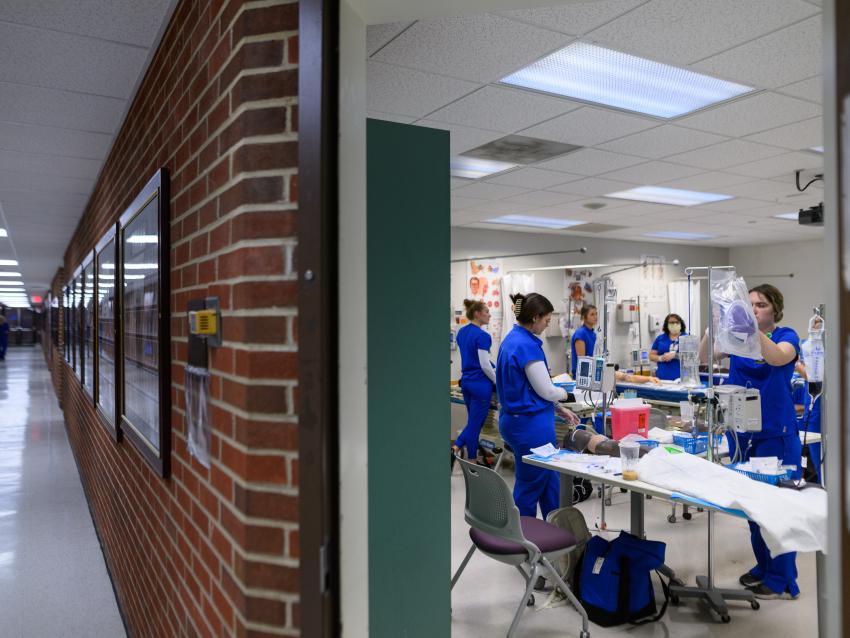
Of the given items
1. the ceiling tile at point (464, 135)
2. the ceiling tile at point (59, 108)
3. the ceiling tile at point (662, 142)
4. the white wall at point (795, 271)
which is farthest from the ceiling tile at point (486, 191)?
the white wall at point (795, 271)

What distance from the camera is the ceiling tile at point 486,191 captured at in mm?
5811

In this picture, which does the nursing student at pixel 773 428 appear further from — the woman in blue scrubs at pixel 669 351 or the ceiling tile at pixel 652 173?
the woman in blue scrubs at pixel 669 351

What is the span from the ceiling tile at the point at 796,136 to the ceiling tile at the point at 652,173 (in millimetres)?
747

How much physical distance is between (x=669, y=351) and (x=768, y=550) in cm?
451

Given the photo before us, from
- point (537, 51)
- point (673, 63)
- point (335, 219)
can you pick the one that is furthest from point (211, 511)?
point (673, 63)

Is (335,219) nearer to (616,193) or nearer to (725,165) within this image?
(725,165)

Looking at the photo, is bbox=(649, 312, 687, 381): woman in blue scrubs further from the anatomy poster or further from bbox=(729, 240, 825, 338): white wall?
bbox=(729, 240, 825, 338): white wall

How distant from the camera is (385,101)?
3.54 meters

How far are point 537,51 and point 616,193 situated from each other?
3.57m

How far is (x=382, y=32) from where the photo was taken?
266 cm

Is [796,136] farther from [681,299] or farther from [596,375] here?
[681,299]

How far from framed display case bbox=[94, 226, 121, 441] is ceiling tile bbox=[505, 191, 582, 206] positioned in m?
3.80

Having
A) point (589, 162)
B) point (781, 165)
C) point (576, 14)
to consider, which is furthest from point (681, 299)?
point (576, 14)

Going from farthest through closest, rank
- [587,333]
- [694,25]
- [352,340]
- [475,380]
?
[587,333] → [475,380] → [694,25] → [352,340]
